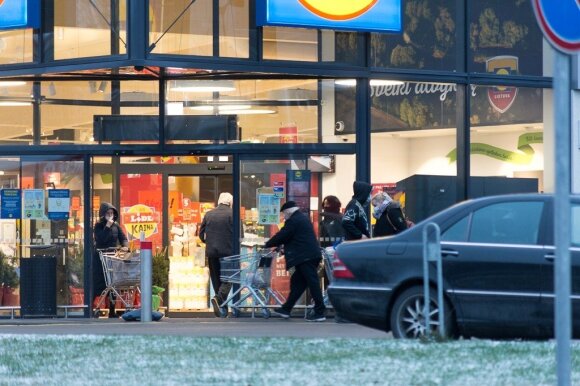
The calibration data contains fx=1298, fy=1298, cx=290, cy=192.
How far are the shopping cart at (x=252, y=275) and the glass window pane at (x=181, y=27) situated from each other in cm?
289

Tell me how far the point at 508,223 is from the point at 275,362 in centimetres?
358

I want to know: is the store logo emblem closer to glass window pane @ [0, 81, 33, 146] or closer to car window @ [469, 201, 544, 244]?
glass window pane @ [0, 81, 33, 146]

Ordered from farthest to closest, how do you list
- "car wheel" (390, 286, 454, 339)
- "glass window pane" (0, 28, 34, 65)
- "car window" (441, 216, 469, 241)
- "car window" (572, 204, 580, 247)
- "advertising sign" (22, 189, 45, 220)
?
"advertising sign" (22, 189, 45, 220) < "glass window pane" (0, 28, 34, 65) < "car window" (441, 216, 469, 241) < "car wheel" (390, 286, 454, 339) < "car window" (572, 204, 580, 247)

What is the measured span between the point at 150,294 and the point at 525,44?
7276 mm

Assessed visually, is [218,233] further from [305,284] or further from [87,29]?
[87,29]

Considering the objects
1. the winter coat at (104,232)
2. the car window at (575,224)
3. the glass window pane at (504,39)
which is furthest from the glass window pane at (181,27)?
the car window at (575,224)

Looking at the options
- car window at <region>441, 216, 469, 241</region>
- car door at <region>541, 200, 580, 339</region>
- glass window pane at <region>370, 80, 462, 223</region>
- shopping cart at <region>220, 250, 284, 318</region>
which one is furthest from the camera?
glass window pane at <region>370, 80, 462, 223</region>

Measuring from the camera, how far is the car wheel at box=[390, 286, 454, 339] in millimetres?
12070

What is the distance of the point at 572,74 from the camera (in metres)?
20.8

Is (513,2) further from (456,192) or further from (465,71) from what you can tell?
(456,192)

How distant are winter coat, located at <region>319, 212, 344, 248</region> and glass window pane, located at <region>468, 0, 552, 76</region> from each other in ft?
10.8

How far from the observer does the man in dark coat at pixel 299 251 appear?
685 inches

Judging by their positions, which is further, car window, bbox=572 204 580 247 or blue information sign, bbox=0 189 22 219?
blue information sign, bbox=0 189 22 219

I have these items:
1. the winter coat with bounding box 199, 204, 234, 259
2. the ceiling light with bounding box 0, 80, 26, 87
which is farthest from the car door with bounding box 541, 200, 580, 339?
the ceiling light with bounding box 0, 80, 26, 87
